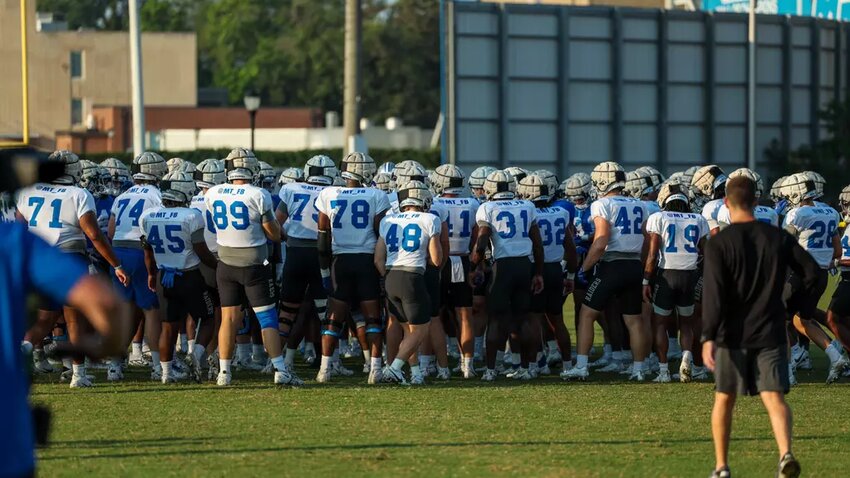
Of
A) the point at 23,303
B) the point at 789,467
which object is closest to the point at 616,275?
the point at 789,467

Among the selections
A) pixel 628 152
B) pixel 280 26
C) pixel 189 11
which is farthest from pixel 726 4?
pixel 189 11

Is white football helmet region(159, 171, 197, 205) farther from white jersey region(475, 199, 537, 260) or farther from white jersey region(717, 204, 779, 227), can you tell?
white jersey region(717, 204, 779, 227)

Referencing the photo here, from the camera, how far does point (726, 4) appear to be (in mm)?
46031

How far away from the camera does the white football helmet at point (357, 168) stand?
1383 cm

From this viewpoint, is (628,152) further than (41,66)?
No

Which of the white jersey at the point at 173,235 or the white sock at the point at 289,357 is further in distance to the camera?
the white sock at the point at 289,357

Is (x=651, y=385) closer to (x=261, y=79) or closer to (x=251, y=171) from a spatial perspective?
(x=251, y=171)

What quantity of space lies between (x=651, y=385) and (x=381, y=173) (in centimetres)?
441

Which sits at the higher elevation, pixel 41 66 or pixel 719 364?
pixel 41 66

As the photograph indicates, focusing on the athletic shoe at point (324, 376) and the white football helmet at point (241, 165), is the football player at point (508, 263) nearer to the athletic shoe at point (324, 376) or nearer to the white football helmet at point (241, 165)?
the athletic shoe at point (324, 376)

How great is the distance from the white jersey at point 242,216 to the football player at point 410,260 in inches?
42.9

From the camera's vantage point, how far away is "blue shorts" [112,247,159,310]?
44.9ft

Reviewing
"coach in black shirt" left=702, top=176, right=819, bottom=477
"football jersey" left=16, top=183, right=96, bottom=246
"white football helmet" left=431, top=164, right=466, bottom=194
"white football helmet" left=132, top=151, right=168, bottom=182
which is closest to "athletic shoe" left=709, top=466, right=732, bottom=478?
"coach in black shirt" left=702, top=176, right=819, bottom=477

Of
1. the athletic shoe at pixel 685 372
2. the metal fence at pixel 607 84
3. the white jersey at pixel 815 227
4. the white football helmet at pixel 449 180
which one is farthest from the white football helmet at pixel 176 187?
the metal fence at pixel 607 84
